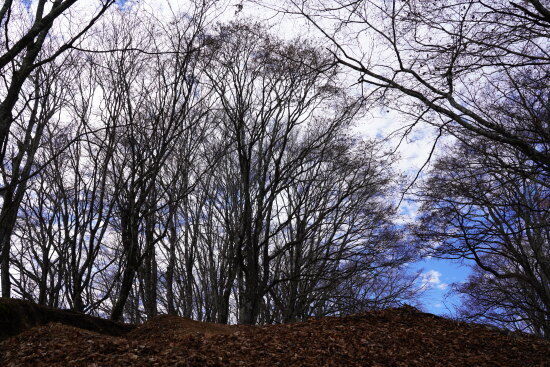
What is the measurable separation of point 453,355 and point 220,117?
7538 millimetres

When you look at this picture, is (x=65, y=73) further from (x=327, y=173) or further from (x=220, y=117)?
(x=327, y=173)

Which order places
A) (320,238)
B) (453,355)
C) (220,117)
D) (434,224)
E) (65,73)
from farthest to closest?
(320,238), (220,117), (434,224), (65,73), (453,355)

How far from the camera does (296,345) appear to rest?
195 inches

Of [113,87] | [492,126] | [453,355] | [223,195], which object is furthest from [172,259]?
[492,126]

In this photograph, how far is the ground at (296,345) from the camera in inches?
164

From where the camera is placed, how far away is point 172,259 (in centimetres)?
1077

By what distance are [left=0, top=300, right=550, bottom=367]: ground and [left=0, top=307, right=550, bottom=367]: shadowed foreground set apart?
1 centimetres

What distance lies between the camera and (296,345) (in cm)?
496

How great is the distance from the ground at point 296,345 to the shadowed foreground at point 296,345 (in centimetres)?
1

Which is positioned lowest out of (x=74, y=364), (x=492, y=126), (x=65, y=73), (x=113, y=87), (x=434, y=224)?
(x=74, y=364)

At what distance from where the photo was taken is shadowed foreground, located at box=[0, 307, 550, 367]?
4.16m

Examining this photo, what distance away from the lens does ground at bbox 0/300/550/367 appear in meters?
4.16

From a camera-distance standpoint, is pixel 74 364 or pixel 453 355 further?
pixel 453 355

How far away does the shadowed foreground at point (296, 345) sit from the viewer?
416 cm
